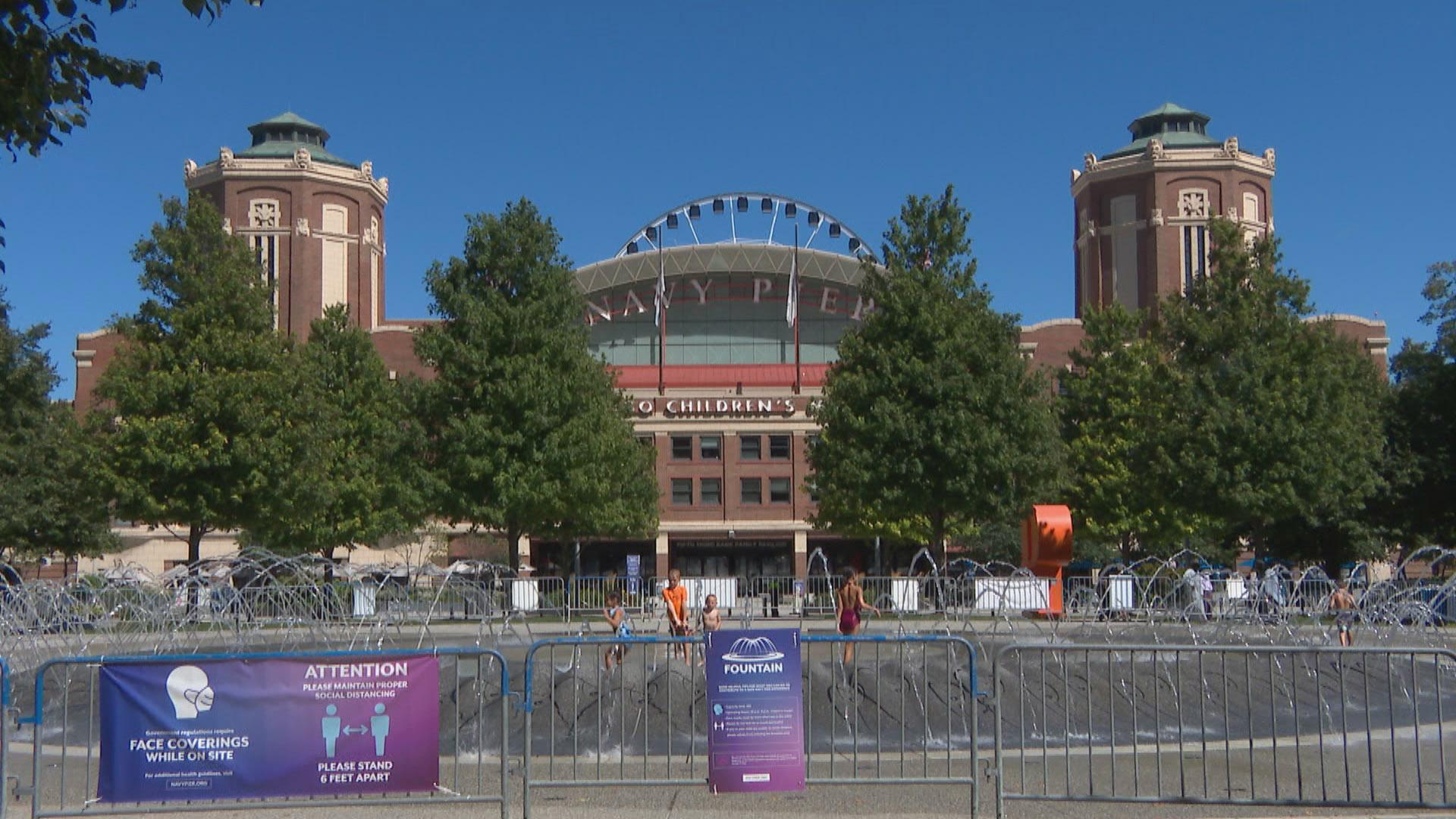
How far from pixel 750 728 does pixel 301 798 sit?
326 cm

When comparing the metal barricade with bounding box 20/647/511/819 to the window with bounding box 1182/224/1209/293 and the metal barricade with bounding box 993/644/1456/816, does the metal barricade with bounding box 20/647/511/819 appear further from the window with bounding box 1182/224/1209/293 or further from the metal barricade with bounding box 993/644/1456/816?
the window with bounding box 1182/224/1209/293

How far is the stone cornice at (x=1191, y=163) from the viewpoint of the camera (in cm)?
7719

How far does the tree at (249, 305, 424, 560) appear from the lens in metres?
36.8

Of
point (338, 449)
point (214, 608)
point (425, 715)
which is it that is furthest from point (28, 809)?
point (338, 449)

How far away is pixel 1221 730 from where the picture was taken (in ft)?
48.3

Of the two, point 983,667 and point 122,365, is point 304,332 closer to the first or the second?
point 122,365

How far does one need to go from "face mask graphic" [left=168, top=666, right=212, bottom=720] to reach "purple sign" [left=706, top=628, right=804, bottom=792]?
11.7ft

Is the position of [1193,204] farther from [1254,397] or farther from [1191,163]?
[1254,397]

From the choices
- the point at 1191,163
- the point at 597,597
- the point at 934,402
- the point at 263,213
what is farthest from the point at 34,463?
the point at 1191,163

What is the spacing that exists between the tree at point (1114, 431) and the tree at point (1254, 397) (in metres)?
3.84

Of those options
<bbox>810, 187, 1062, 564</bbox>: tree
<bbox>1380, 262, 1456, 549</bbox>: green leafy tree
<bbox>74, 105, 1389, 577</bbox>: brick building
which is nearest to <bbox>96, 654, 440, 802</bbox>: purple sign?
<bbox>810, 187, 1062, 564</bbox>: tree

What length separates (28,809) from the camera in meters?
10.6

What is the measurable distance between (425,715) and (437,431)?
28595 mm

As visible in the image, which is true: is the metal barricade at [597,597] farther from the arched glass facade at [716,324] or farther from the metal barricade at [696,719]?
the arched glass facade at [716,324]
